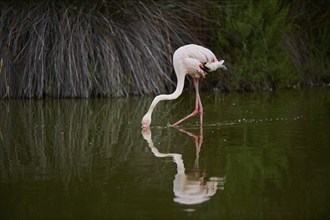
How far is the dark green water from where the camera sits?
550 centimetres

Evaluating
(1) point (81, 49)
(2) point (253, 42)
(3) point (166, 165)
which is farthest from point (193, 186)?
(2) point (253, 42)

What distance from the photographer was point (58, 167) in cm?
716

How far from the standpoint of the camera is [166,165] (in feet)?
23.4

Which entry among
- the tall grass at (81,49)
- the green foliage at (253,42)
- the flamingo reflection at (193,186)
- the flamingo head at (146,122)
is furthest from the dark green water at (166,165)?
the green foliage at (253,42)

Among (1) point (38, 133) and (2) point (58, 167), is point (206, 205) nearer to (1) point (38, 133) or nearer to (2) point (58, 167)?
(2) point (58, 167)

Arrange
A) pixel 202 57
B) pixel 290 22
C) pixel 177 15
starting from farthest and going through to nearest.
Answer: pixel 290 22 < pixel 177 15 < pixel 202 57

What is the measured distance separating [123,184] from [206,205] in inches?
38.1

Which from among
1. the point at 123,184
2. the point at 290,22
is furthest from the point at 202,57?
the point at 290,22

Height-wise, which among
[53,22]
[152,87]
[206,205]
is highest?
[53,22]

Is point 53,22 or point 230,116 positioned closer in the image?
point 230,116

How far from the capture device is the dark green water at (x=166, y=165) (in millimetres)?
5500

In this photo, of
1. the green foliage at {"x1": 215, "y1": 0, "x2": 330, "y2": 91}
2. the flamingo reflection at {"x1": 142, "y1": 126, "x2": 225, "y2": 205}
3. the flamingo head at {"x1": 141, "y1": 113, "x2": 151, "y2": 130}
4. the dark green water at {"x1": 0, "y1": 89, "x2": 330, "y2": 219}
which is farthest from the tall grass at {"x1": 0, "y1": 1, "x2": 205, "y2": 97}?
the flamingo reflection at {"x1": 142, "y1": 126, "x2": 225, "y2": 205}

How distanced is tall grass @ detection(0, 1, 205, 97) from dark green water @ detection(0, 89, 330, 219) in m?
3.03

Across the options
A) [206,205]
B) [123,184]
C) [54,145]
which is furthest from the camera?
[54,145]
